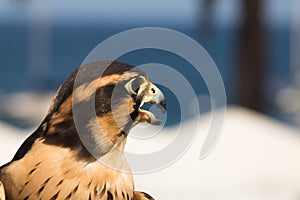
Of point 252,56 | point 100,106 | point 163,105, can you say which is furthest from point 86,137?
point 252,56

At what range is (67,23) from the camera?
96.0m

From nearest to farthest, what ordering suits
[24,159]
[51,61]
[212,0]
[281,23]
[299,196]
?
[24,159] → [299,196] → [212,0] → [51,61] → [281,23]

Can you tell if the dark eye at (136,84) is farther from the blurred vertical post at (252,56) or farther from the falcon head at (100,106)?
the blurred vertical post at (252,56)

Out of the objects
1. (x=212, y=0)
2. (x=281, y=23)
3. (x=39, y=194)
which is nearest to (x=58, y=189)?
(x=39, y=194)

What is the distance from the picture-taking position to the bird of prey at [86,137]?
1884 millimetres

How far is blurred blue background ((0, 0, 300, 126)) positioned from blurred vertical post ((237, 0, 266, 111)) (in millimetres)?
13

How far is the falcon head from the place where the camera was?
73.9 inches

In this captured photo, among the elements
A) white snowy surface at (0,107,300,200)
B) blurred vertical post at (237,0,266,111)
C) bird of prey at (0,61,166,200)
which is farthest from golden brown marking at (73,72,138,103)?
blurred vertical post at (237,0,266,111)

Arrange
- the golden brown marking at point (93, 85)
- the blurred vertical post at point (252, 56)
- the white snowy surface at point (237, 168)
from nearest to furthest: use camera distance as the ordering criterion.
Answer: the golden brown marking at point (93, 85) → the white snowy surface at point (237, 168) → the blurred vertical post at point (252, 56)

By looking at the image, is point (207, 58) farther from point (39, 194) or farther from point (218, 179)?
point (218, 179)

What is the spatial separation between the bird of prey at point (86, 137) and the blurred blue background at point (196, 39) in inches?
8.2

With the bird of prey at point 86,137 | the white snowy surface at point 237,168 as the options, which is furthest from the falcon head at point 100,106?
the white snowy surface at point 237,168

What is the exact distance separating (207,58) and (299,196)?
311 cm

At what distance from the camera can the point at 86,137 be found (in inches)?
75.0
